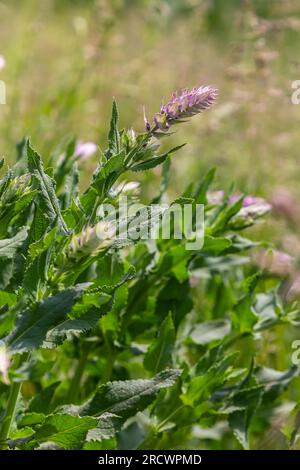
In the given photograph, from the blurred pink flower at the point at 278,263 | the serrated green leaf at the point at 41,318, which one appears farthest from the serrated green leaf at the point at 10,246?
the blurred pink flower at the point at 278,263

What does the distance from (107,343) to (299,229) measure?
0.94 m

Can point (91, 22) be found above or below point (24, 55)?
above

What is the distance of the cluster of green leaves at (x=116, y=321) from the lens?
1047 millimetres

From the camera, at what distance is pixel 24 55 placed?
9.62 feet

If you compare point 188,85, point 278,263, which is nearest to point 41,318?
point 278,263

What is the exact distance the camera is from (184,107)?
3.22 feet

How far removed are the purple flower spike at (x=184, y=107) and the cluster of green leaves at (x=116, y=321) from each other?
3 centimetres

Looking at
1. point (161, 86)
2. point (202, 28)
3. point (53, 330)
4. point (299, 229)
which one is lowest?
point (53, 330)

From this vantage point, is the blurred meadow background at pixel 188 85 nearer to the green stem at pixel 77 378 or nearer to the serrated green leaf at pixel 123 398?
the green stem at pixel 77 378

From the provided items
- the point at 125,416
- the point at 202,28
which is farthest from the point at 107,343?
the point at 202,28

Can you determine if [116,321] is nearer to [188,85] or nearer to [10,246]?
[10,246]

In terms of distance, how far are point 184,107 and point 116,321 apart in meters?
0.55
